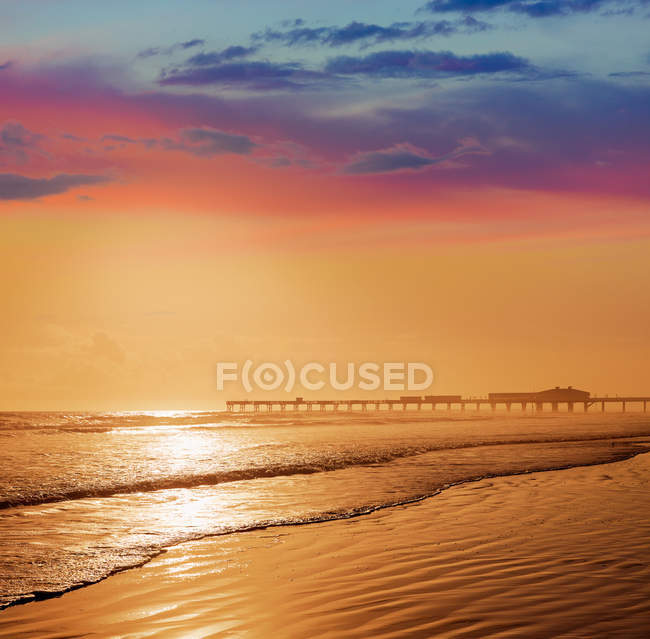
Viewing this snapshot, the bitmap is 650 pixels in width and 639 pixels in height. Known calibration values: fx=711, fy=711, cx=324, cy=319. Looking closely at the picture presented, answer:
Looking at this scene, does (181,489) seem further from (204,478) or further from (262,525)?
(262,525)

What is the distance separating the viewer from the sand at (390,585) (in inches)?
254

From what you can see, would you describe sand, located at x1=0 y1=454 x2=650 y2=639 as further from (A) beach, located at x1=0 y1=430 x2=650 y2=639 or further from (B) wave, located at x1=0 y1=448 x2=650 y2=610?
(B) wave, located at x1=0 y1=448 x2=650 y2=610

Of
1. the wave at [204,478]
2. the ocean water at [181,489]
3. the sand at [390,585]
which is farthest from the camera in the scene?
the wave at [204,478]

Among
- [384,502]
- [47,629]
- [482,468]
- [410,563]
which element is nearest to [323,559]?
[410,563]

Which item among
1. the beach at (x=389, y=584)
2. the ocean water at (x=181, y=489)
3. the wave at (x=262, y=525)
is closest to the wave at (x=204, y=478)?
the ocean water at (x=181, y=489)

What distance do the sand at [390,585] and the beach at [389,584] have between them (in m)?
0.02

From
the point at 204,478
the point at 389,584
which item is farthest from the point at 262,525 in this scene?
the point at 204,478

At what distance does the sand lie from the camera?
646 cm

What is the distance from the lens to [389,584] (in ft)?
26.1

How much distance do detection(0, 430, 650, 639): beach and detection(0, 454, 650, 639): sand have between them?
2 cm

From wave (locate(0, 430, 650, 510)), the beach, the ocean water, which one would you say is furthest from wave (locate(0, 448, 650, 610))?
wave (locate(0, 430, 650, 510))

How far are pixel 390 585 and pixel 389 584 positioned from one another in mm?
48

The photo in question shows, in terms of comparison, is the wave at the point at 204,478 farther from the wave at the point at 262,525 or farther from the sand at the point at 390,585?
the sand at the point at 390,585

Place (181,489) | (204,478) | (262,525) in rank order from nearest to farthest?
1. (262,525)
2. (181,489)
3. (204,478)
